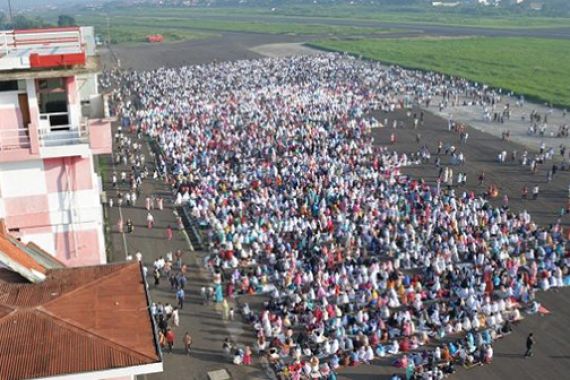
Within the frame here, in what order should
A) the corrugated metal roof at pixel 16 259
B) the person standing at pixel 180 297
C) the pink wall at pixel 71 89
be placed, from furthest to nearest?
1. the person standing at pixel 180 297
2. the pink wall at pixel 71 89
3. the corrugated metal roof at pixel 16 259

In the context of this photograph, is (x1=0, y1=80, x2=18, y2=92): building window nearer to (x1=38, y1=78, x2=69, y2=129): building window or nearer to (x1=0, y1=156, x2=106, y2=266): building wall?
(x1=38, y1=78, x2=69, y2=129): building window

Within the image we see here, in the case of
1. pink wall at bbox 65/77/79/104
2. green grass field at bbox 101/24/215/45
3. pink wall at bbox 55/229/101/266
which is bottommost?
pink wall at bbox 55/229/101/266

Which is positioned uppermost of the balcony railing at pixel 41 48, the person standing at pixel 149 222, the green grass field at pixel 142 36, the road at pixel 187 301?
the balcony railing at pixel 41 48

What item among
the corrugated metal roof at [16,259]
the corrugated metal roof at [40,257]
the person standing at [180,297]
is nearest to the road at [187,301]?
the person standing at [180,297]

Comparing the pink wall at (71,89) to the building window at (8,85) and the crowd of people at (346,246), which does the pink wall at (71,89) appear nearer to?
the building window at (8,85)

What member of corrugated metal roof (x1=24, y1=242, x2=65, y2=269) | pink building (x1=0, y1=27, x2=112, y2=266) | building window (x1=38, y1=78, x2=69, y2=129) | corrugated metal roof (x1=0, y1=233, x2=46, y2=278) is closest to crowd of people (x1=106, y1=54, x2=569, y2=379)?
pink building (x1=0, y1=27, x2=112, y2=266)

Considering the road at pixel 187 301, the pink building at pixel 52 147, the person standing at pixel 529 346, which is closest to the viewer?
the pink building at pixel 52 147

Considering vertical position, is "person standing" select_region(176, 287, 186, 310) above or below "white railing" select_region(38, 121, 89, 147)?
below
